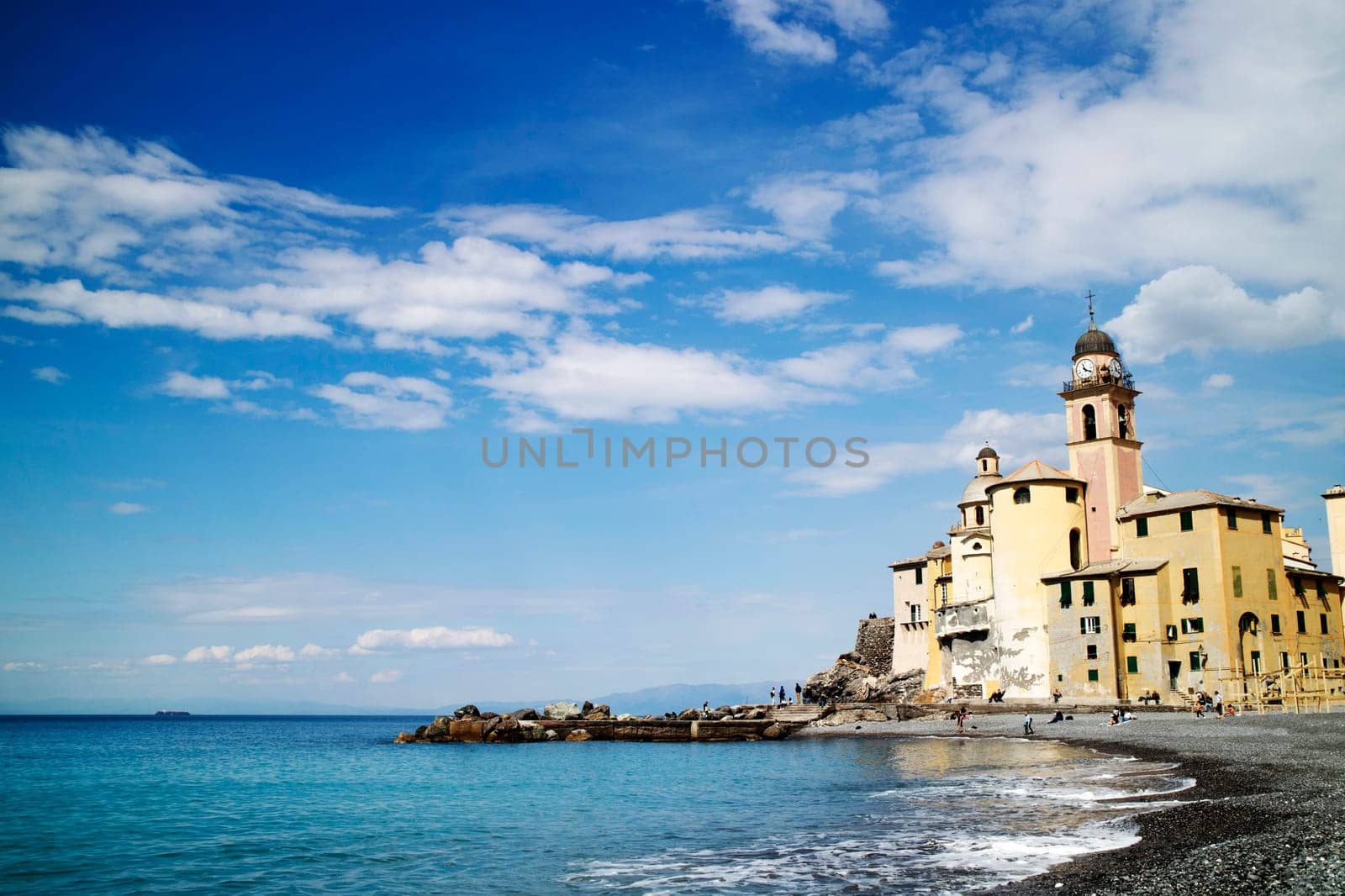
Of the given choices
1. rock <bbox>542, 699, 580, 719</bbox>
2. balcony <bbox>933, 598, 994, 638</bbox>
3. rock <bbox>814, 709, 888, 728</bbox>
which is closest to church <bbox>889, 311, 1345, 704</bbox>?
balcony <bbox>933, 598, 994, 638</bbox>

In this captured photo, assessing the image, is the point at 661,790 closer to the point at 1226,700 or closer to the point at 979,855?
the point at 979,855

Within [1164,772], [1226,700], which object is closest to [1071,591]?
[1226,700]

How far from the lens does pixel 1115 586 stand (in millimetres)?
60875

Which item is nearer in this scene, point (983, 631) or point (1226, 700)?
point (1226, 700)

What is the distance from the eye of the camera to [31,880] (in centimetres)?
2236

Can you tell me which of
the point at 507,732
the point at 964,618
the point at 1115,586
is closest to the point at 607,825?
the point at 1115,586

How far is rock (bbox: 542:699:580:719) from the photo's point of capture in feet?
271

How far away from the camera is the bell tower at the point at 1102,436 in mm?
65812

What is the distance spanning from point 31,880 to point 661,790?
21.0 meters

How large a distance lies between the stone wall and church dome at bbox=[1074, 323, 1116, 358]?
2697 centimetres

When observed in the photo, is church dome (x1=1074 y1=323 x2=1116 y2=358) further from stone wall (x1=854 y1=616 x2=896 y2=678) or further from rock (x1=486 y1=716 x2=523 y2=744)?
rock (x1=486 y1=716 x2=523 y2=744)

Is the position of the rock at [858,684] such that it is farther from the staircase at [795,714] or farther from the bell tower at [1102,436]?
the bell tower at [1102,436]

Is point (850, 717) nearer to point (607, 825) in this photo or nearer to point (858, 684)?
point (858, 684)

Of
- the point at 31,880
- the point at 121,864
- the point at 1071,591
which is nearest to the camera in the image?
the point at 31,880
